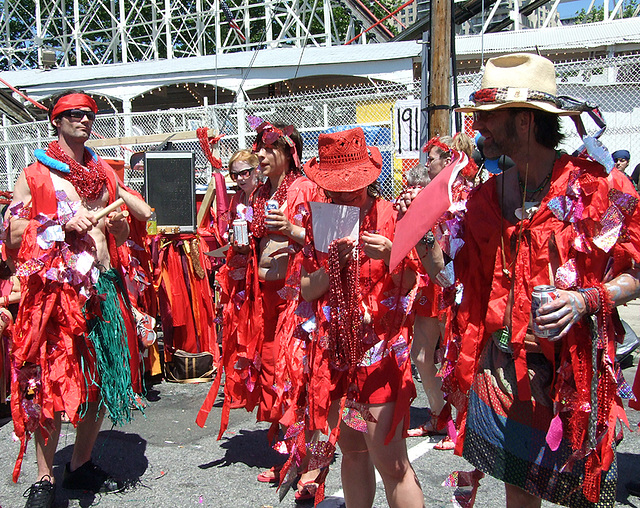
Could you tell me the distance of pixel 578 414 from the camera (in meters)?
2.10

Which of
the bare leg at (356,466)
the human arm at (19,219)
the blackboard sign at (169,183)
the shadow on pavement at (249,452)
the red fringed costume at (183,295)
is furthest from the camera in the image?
the blackboard sign at (169,183)

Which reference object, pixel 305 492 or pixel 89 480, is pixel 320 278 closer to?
pixel 305 492

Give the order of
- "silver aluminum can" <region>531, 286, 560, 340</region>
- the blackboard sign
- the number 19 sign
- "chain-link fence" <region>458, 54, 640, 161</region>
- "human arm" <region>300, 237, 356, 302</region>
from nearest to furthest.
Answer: "silver aluminum can" <region>531, 286, 560, 340</region> → "human arm" <region>300, 237, 356, 302</region> → the blackboard sign → the number 19 sign → "chain-link fence" <region>458, 54, 640, 161</region>

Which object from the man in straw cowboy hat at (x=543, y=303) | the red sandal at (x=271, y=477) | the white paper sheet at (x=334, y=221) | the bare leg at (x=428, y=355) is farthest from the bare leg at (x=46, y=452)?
the bare leg at (x=428, y=355)

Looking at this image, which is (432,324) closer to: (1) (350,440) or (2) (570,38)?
(1) (350,440)

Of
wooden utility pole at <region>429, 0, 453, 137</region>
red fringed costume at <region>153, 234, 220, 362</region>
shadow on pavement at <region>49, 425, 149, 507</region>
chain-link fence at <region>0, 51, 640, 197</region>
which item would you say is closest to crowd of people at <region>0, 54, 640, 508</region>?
shadow on pavement at <region>49, 425, 149, 507</region>

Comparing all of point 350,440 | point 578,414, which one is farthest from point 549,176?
point 350,440

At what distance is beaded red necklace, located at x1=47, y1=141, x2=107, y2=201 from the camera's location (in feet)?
11.9

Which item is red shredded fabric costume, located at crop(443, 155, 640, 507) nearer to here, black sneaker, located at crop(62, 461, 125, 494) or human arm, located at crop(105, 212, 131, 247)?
human arm, located at crop(105, 212, 131, 247)

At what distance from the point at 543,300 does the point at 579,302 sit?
161 mm

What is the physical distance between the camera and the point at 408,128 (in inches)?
285

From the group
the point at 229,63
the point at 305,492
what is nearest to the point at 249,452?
the point at 305,492

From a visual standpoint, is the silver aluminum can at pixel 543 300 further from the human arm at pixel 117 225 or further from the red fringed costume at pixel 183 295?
the red fringed costume at pixel 183 295

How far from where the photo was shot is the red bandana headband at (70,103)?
3592mm
